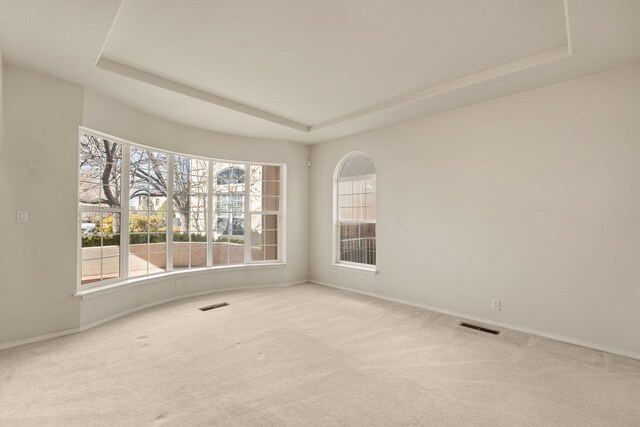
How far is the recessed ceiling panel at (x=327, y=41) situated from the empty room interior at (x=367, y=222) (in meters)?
0.02

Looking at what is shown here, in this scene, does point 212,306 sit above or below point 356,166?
below

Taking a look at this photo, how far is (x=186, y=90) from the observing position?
3.50 m

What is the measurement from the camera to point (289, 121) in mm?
4777

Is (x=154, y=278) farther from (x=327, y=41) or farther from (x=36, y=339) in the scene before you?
(x=327, y=41)

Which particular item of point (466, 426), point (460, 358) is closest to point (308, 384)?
point (466, 426)

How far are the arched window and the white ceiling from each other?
143 cm

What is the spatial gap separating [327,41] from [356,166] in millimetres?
2824

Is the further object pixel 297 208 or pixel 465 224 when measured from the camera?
pixel 297 208

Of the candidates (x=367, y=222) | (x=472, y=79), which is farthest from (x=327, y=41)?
(x=367, y=222)

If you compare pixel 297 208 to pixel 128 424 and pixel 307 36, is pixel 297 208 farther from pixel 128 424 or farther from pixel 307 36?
pixel 128 424

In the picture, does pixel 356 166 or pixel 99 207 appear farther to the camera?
pixel 356 166

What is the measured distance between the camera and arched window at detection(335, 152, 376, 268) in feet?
16.6

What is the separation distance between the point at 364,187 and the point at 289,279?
2165 mm

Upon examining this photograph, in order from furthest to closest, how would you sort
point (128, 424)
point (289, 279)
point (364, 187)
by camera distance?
point (289, 279) → point (364, 187) → point (128, 424)
